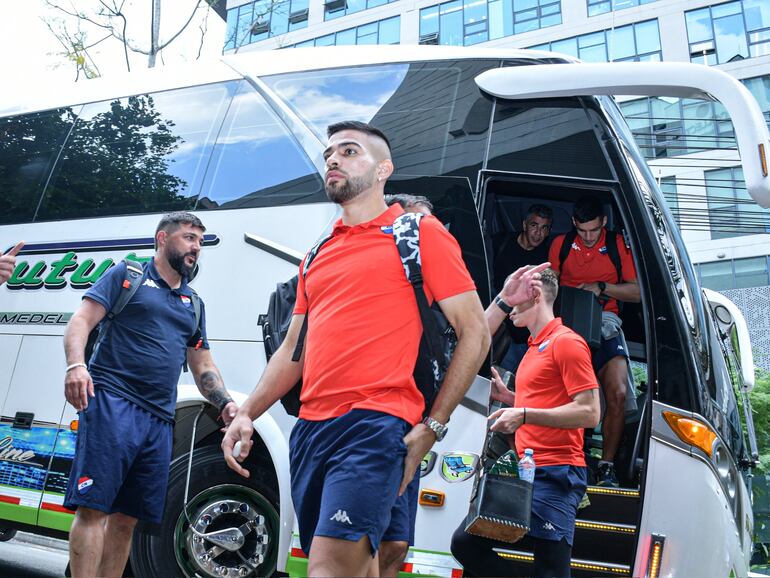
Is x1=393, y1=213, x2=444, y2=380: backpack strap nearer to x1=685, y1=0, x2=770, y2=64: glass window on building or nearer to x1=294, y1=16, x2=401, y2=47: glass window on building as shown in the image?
x1=685, y1=0, x2=770, y2=64: glass window on building

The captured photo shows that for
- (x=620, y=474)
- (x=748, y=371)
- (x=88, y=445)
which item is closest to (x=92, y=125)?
(x=88, y=445)

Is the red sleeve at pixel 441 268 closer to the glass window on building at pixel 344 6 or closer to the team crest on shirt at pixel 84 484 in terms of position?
the team crest on shirt at pixel 84 484

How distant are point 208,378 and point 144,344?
1.34 ft

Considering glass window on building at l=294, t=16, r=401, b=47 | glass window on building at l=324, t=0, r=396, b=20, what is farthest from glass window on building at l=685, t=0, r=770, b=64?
glass window on building at l=324, t=0, r=396, b=20

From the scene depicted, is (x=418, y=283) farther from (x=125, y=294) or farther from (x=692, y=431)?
(x=125, y=294)

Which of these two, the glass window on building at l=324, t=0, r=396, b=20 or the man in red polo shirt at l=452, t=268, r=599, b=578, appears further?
the glass window on building at l=324, t=0, r=396, b=20

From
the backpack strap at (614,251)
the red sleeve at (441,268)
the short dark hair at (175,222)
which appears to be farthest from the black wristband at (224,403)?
the backpack strap at (614,251)

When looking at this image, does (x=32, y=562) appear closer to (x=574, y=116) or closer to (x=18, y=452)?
(x=18, y=452)

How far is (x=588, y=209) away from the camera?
520 cm

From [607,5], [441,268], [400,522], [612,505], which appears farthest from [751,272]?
[400,522]

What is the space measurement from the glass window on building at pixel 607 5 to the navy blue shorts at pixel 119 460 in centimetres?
2246

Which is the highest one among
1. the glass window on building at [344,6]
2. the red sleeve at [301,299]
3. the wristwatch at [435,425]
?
the glass window on building at [344,6]

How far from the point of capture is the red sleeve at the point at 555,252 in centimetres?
543

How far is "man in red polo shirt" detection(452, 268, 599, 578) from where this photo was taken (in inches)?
139
